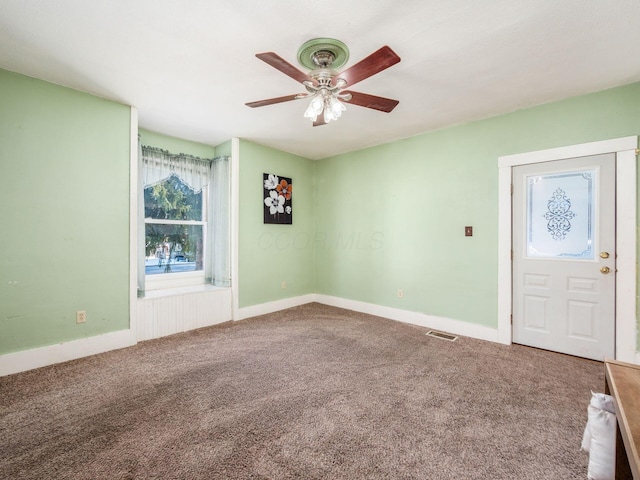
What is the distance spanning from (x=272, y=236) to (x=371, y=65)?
3.22m

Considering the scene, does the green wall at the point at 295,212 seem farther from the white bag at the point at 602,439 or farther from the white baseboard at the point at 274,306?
the white bag at the point at 602,439

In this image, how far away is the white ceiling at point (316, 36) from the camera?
1.76m

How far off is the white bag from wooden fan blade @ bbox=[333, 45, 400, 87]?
6.34 ft

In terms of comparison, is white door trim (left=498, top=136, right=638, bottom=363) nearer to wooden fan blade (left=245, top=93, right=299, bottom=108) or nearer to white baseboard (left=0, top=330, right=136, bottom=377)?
wooden fan blade (left=245, top=93, right=299, bottom=108)

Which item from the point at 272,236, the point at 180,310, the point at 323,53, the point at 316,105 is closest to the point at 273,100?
the point at 316,105

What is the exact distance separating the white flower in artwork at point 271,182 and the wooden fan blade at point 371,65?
265 centimetres

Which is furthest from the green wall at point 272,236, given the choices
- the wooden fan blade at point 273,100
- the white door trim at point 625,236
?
the white door trim at point 625,236

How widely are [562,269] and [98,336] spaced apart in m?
4.84

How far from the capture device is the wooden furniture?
84 centimetres

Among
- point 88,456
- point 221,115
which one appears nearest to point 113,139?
point 221,115

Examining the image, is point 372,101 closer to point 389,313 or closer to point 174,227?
point 389,313

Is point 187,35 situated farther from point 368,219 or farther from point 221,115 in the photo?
point 368,219

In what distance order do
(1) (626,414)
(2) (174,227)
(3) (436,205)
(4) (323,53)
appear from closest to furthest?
(1) (626,414) → (4) (323,53) → (3) (436,205) → (2) (174,227)

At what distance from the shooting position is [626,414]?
3.23ft
